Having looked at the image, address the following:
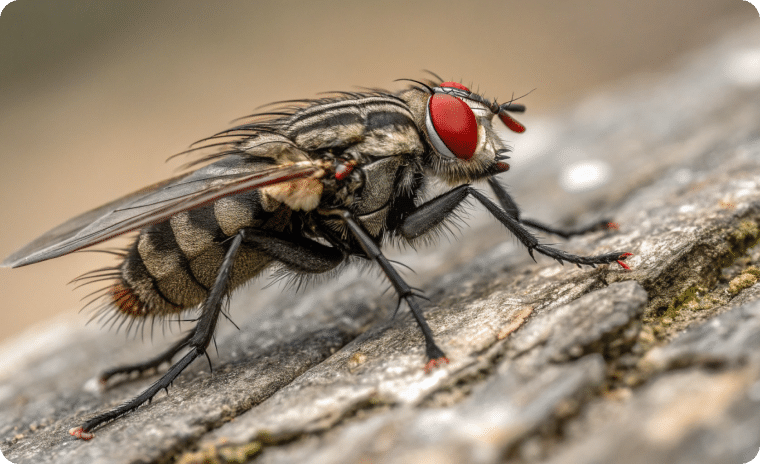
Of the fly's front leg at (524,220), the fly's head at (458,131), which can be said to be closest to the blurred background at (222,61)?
the fly's front leg at (524,220)

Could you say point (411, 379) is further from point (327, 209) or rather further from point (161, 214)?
Result: point (161, 214)

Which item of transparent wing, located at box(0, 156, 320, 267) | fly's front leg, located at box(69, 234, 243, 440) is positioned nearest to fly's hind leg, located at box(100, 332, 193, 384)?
fly's front leg, located at box(69, 234, 243, 440)

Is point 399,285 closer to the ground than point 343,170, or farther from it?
closer to the ground

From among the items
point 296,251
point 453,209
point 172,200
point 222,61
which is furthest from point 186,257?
point 222,61

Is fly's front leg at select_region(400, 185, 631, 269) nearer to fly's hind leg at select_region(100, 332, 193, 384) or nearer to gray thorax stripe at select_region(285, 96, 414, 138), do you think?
gray thorax stripe at select_region(285, 96, 414, 138)

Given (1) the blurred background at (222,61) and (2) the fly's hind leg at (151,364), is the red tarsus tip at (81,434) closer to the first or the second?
→ (2) the fly's hind leg at (151,364)

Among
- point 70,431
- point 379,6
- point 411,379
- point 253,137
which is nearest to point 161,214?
point 253,137

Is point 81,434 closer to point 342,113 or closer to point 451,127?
point 342,113
